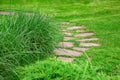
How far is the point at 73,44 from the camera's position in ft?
25.3

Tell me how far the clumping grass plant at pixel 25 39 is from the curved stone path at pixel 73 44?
0.26m

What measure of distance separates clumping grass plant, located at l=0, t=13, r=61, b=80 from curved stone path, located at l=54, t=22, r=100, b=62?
0.87ft

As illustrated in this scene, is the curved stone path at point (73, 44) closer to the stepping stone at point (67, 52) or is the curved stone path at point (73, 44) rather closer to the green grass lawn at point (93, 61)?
the stepping stone at point (67, 52)

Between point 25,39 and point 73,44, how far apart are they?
2.19 m

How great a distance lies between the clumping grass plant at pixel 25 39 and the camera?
4.82 metres

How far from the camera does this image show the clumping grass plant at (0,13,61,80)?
4.82 metres

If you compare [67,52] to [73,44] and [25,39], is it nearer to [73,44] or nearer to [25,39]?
[73,44]

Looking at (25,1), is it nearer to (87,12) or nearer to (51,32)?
(87,12)

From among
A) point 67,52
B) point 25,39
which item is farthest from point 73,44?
point 25,39

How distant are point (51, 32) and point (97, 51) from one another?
1.20 metres

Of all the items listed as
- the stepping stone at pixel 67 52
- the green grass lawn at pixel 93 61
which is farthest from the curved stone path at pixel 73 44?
the green grass lawn at pixel 93 61

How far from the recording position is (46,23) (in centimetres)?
649

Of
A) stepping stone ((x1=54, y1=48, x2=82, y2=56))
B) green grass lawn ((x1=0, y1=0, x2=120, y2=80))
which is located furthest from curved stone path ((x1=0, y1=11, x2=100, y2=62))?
green grass lawn ((x1=0, y1=0, x2=120, y2=80))

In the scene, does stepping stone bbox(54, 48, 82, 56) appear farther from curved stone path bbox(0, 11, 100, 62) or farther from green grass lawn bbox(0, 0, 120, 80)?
green grass lawn bbox(0, 0, 120, 80)
